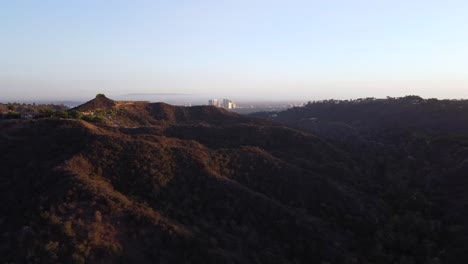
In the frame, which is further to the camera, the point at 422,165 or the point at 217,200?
the point at 422,165

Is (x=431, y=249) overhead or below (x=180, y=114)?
below

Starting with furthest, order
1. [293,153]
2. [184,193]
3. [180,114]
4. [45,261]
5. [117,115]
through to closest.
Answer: [180,114] → [117,115] → [293,153] → [184,193] → [45,261]

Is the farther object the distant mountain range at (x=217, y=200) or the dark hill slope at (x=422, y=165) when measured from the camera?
the dark hill slope at (x=422, y=165)

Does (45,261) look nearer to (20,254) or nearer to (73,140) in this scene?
(20,254)

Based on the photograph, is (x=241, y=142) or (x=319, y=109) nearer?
(x=241, y=142)

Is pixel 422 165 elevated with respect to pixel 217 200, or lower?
elevated

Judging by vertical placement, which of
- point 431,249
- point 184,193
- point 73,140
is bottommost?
point 431,249

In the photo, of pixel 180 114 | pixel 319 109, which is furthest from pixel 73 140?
pixel 319 109

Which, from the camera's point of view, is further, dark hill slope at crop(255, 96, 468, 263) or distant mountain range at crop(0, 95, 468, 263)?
dark hill slope at crop(255, 96, 468, 263)

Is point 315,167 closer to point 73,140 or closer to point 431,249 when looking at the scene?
point 431,249

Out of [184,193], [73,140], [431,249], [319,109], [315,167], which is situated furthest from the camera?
[319,109]
